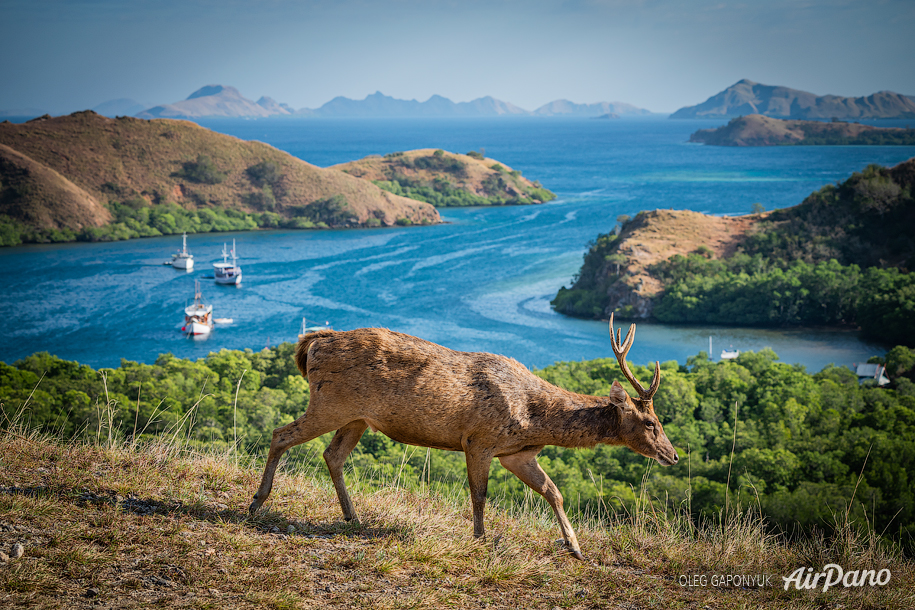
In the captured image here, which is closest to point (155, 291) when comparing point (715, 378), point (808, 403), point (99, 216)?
point (99, 216)

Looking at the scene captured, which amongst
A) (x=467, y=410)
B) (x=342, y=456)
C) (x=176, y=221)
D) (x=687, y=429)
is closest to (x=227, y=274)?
(x=176, y=221)

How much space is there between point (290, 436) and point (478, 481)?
1888mm

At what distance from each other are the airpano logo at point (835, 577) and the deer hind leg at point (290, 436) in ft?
15.2

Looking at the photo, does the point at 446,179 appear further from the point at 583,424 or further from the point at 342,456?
the point at 583,424

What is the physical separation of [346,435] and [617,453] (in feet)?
81.4

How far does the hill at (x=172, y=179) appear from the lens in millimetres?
114875

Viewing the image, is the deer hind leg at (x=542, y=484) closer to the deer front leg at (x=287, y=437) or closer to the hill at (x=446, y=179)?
the deer front leg at (x=287, y=437)

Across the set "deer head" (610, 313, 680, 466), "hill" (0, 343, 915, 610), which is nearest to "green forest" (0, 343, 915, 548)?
"hill" (0, 343, 915, 610)

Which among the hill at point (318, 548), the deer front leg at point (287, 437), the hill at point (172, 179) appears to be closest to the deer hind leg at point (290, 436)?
the deer front leg at point (287, 437)

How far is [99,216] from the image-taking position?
11544cm

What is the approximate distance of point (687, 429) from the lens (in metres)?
33.1

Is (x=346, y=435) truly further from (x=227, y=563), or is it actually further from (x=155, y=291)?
(x=155, y=291)

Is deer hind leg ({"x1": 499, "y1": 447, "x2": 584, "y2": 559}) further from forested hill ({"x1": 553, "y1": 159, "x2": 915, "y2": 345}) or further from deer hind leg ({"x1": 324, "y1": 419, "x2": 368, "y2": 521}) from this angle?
forested hill ({"x1": 553, "y1": 159, "x2": 915, "y2": 345})

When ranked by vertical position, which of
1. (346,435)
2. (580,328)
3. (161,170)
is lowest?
(580,328)
